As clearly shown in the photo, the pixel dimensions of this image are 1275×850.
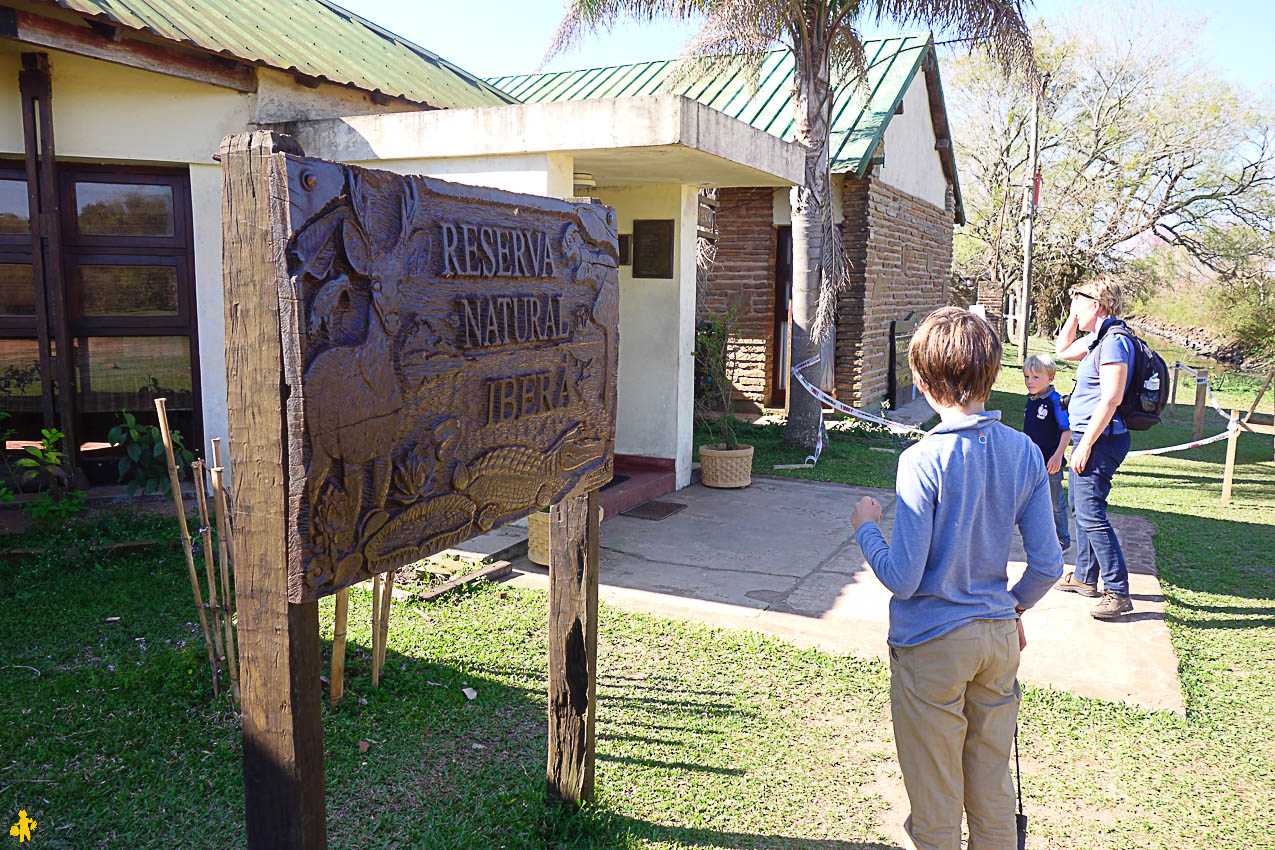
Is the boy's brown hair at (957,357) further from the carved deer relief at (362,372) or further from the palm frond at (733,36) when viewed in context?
the palm frond at (733,36)

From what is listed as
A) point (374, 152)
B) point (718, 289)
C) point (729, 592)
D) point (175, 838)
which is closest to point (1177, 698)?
point (729, 592)

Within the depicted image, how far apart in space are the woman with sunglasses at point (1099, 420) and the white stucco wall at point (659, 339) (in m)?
3.60

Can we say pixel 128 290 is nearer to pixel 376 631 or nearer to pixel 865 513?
pixel 376 631

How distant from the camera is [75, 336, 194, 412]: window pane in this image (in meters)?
6.39

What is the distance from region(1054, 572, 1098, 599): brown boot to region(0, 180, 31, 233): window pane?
7.09 m

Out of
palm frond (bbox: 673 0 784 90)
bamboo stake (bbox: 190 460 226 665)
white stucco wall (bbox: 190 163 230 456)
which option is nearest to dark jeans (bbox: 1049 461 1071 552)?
bamboo stake (bbox: 190 460 226 665)

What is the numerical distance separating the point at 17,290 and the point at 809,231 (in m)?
7.44

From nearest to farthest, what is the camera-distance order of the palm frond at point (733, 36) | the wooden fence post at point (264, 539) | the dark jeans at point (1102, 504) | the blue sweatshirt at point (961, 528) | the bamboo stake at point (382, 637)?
the wooden fence post at point (264, 539) → the blue sweatshirt at point (961, 528) → the bamboo stake at point (382, 637) → the dark jeans at point (1102, 504) → the palm frond at point (733, 36)

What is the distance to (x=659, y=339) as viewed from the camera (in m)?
8.17

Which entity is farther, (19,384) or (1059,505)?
(19,384)

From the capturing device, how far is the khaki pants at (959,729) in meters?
2.40

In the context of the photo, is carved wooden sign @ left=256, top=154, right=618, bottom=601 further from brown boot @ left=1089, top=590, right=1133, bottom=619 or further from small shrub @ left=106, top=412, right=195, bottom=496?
small shrub @ left=106, top=412, right=195, bottom=496

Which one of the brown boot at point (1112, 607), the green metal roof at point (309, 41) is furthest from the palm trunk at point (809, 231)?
the brown boot at point (1112, 607)

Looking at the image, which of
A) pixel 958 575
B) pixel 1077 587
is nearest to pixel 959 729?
pixel 958 575
